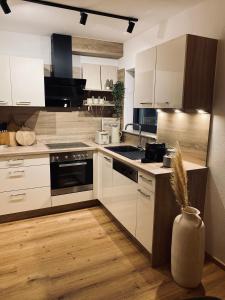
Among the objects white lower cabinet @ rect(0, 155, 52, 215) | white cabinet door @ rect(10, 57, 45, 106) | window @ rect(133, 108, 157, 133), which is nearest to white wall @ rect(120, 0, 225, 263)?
window @ rect(133, 108, 157, 133)

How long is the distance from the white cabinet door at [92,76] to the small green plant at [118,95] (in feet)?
0.89

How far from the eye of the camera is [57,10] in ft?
7.67

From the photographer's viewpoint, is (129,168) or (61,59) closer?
(129,168)

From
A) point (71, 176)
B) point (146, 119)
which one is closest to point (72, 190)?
point (71, 176)

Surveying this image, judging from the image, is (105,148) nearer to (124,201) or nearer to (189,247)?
(124,201)

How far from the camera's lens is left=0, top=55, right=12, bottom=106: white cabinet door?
9.12 feet

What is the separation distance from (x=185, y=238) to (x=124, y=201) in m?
0.87

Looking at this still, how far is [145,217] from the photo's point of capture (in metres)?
2.13

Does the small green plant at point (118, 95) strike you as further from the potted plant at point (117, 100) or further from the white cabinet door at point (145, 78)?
the white cabinet door at point (145, 78)

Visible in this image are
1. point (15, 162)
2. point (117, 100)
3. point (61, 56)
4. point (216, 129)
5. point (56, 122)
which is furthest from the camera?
point (117, 100)

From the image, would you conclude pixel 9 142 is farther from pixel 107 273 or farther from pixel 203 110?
pixel 203 110

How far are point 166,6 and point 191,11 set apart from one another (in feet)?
0.83

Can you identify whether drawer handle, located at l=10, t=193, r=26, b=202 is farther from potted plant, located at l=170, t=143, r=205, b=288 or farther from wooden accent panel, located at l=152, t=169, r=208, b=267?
potted plant, located at l=170, t=143, r=205, b=288

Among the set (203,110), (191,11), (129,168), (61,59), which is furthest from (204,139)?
(61,59)
